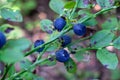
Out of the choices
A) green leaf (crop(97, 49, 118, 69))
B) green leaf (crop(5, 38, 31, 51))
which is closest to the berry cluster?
green leaf (crop(97, 49, 118, 69))

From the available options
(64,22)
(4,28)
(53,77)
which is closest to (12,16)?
(4,28)

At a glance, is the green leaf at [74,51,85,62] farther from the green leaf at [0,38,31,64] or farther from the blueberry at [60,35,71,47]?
the green leaf at [0,38,31,64]

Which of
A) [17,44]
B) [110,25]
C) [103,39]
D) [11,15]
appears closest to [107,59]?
[103,39]

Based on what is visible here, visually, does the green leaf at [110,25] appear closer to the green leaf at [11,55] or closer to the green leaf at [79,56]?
the green leaf at [79,56]

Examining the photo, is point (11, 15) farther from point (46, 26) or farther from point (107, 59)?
point (107, 59)

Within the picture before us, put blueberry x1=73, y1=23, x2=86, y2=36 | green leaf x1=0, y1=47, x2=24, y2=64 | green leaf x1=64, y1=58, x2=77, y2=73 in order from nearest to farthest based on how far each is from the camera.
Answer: green leaf x1=0, y1=47, x2=24, y2=64 → blueberry x1=73, y1=23, x2=86, y2=36 → green leaf x1=64, y1=58, x2=77, y2=73
